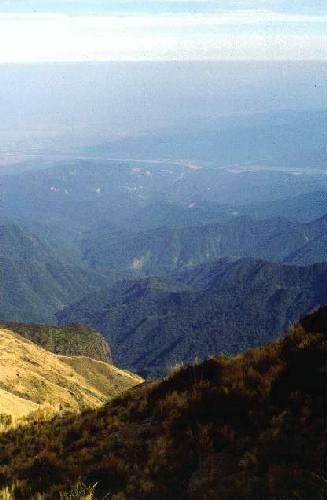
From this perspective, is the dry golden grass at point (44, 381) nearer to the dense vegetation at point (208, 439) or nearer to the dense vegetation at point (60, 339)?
the dense vegetation at point (208, 439)

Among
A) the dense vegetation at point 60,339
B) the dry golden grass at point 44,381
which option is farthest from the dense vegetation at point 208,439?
the dense vegetation at point 60,339

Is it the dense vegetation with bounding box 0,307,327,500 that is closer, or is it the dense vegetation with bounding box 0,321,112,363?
the dense vegetation with bounding box 0,307,327,500

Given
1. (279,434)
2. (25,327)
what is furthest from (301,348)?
(25,327)

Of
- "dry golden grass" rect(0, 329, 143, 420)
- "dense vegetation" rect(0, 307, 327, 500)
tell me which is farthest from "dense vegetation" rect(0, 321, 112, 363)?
"dense vegetation" rect(0, 307, 327, 500)

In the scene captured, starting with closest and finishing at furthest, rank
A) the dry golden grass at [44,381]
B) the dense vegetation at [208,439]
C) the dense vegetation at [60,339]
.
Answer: the dense vegetation at [208,439] < the dry golden grass at [44,381] < the dense vegetation at [60,339]

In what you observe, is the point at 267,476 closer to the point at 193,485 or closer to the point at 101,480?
the point at 193,485

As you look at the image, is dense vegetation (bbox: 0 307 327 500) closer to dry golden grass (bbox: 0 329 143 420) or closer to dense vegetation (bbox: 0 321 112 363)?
dry golden grass (bbox: 0 329 143 420)

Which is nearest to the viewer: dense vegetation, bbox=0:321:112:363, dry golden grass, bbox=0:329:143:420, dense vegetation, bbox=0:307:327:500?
dense vegetation, bbox=0:307:327:500
